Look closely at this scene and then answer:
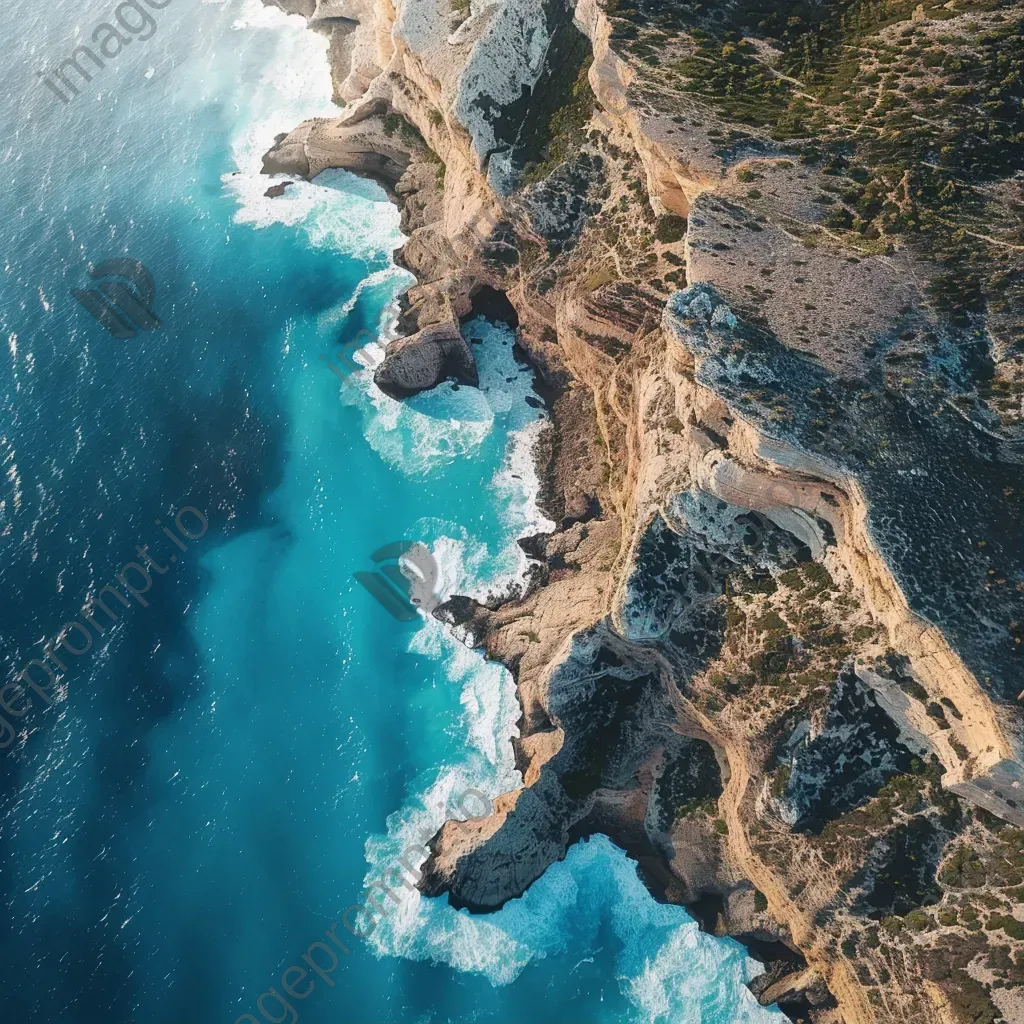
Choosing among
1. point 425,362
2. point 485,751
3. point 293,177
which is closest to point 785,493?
point 485,751

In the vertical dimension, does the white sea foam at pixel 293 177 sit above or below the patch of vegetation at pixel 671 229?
above

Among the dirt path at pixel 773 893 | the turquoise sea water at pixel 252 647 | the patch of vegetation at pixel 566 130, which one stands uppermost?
the patch of vegetation at pixel 566 130

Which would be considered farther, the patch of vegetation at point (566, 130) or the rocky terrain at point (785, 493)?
the patch of vegetation at point (566, 130)

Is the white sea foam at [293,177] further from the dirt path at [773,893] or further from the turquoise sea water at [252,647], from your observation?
the dirt path at [773,893]

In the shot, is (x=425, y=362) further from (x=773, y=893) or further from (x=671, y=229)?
(x=773, y=893)

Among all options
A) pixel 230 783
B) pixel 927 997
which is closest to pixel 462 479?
pixel 230 783

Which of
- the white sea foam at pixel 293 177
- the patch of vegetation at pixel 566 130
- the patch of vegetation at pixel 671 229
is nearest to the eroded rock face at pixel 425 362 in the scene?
the patch of vegetation at pixel 566 130

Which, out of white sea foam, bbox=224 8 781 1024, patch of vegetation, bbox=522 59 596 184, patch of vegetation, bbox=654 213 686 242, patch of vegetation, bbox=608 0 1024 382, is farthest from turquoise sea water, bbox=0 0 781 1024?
patch of vegetation, bbox=608 0 1024 382

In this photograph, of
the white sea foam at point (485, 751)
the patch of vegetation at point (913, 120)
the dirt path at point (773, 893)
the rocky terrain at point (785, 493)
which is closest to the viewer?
the rocky terrain at point (785, 493)
